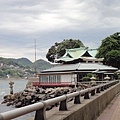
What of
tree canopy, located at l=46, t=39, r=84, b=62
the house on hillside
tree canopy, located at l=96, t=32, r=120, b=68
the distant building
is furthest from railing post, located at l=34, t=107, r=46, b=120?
tree canopy, located at l=46, t=39, r=84, b=62

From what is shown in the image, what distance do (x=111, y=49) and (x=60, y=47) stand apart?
3384 centimetres

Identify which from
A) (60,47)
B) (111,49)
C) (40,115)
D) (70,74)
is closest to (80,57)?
(111,49)

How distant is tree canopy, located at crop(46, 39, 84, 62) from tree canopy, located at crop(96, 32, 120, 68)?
2869 centimetres

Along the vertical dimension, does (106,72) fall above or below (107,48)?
below

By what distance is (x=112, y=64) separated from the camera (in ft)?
271

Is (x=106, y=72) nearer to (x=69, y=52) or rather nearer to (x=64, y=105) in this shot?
(x=69, y=52)

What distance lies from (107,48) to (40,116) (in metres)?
76.6

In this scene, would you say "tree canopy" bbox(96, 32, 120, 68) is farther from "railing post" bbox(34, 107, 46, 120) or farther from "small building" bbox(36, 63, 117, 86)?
"railing post" bbox(34, 107, 46, 120)

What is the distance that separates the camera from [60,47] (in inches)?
4432

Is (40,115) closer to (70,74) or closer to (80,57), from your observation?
(70,74)

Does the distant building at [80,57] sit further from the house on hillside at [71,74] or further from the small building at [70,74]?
the small building at [70,74]

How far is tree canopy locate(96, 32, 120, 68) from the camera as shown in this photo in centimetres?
7866

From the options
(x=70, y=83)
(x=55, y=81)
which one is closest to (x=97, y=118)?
(x=70, y=83)

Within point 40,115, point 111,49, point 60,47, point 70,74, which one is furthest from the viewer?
point 60,47
